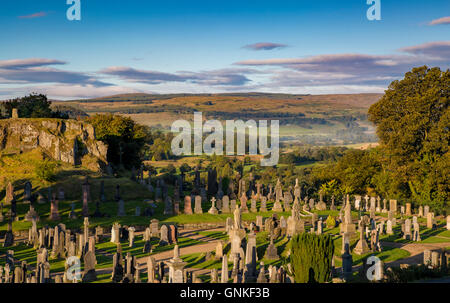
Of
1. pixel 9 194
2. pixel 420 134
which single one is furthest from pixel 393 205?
pixel 9 194

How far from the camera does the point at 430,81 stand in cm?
4331

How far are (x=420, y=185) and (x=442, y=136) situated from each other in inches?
189

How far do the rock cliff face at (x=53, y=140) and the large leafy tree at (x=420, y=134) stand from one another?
28.9 m

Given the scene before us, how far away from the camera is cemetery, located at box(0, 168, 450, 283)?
1959 cm

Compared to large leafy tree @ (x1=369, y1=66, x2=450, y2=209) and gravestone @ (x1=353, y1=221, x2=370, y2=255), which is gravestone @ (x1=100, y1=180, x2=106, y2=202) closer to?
gravestone @ (x1=353, y1=221, x2=370, y2=255)

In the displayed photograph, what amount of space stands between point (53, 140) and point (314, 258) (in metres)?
35.0

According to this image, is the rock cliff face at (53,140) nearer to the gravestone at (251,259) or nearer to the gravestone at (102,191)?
the gravestone at (102,191)

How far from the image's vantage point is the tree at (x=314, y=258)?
62.6 feet

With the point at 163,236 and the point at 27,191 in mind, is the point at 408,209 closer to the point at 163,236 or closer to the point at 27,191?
the point at 163,236

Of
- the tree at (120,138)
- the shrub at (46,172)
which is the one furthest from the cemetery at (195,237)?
the tree at (120,138)

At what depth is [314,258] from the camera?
19094 millimetres

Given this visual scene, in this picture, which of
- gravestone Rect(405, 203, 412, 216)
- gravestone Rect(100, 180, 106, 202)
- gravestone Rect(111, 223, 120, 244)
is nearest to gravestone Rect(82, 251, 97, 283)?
gravestone Rect(111, 223, 120, 244)

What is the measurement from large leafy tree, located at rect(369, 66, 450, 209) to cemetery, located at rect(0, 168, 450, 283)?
9.00ft
